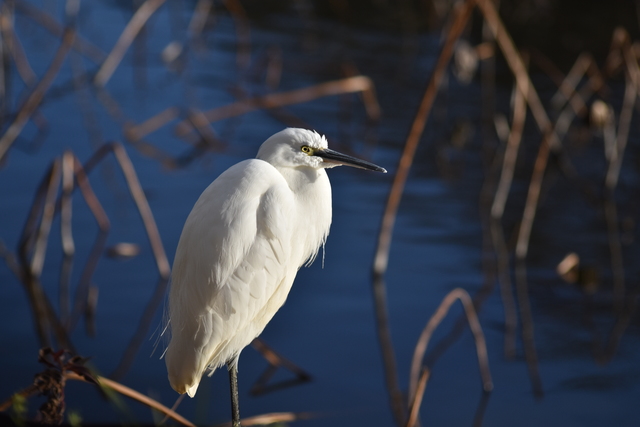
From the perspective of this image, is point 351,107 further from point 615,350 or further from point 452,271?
point 615,350

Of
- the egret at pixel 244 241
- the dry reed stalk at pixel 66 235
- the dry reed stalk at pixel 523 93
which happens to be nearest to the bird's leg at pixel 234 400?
the egret at pixel 244 241

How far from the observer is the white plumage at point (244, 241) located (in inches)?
80.3

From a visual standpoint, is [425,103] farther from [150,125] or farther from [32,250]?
[150,125]

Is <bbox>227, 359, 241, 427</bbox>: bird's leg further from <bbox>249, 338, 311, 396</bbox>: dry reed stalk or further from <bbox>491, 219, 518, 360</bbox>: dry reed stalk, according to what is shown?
<bbox>491, 219, 518, 360</bbox>: dry reed stalk

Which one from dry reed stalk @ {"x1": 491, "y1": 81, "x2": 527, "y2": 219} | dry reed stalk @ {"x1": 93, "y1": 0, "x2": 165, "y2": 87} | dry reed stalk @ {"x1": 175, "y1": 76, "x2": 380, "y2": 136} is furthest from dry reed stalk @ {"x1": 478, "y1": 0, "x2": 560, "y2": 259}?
dry reed stalk @ {"x1": 93, "y1": 0, "x2": 165, "y2": 87}

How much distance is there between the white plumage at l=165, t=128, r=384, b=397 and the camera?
2.04m

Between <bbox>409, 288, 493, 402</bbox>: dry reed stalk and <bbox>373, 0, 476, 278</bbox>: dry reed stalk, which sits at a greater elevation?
<bbox>373, 0, 476, 278</bbox>: dry reed stalk

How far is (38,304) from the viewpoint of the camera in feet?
14.5

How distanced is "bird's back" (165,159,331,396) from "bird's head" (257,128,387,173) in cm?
4

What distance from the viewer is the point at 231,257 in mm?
2117

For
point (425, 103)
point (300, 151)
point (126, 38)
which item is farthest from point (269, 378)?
point (126, 38)

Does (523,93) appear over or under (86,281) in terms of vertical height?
over

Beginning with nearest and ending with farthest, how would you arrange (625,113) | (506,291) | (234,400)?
1. (234,400)
2. (506,291)
3. (625,113)

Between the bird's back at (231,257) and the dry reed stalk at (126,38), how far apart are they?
3.83 metres
